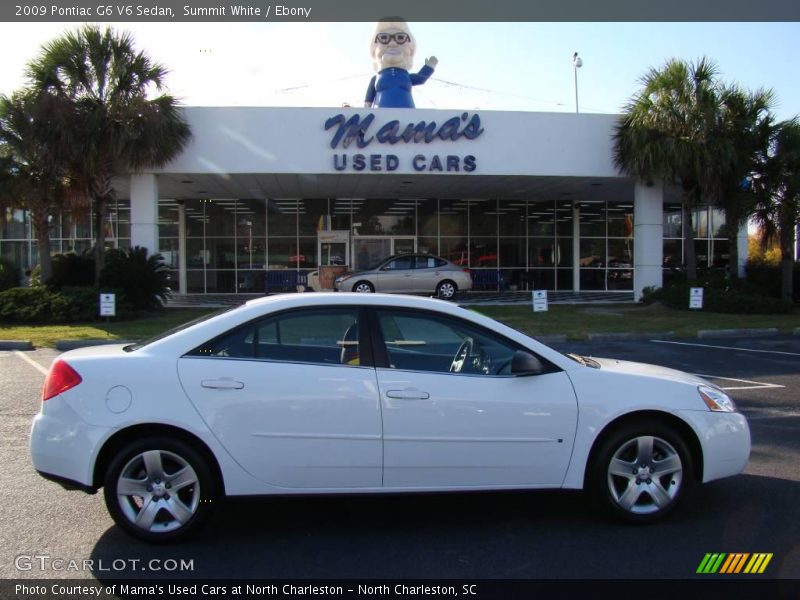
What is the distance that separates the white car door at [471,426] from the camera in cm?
409

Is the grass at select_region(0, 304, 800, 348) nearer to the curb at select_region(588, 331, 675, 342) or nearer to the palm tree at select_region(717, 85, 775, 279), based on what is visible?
the curb at select_region(588, 331, 675, 342)

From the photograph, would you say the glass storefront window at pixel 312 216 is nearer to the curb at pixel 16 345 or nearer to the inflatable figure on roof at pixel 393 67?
the inflatable figure on roof at pixel 393 67

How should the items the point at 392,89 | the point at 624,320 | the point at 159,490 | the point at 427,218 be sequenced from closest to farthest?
1. the point at 159,490
2. the point at 624,320
3. the point at 392,89
4. the point at 427,218

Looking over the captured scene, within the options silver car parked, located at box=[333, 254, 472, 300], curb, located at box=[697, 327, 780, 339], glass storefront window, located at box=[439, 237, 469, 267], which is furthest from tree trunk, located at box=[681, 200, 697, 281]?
glass storefront window, located at box=[439, 237, 469, 267]

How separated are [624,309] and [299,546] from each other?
17.4 m

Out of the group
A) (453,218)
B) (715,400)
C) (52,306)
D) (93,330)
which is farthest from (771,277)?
(52,306)

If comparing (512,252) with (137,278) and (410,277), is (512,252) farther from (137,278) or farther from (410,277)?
(137,278)

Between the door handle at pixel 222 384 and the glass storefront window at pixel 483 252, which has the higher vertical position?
the glass storefront window at pixel 483 252

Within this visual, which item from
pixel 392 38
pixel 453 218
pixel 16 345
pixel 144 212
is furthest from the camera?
pixel 453 218

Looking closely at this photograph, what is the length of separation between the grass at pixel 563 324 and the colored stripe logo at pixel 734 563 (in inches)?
367

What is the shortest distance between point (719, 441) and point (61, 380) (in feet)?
13.8

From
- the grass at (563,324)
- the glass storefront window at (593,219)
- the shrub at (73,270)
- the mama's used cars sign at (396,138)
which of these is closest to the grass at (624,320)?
the grass at (563,324)

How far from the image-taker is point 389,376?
4.15 meters

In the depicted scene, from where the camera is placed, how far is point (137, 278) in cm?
1834
